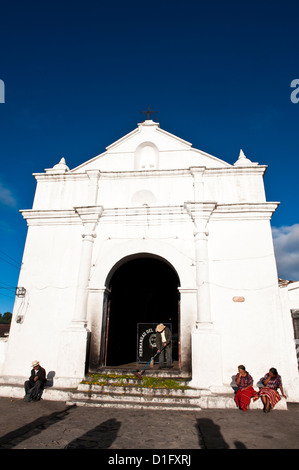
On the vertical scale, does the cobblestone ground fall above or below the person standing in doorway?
below

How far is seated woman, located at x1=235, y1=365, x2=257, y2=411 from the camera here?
6031mm

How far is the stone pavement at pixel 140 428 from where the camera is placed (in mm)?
4020

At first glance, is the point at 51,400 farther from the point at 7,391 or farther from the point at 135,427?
the point at 135,427

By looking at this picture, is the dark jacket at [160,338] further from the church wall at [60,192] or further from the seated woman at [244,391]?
the church wall at [60,192]

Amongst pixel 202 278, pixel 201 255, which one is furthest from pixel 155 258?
pixel 202 278

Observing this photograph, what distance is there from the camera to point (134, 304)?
39.7 ft

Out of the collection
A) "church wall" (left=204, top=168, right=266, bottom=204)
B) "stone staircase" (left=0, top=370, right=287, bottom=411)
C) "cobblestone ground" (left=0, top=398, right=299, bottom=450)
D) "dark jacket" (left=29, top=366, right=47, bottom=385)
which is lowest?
"cobblestone ground" (left=0, top=398, right=299, bottom=450)

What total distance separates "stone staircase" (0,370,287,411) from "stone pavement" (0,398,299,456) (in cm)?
25

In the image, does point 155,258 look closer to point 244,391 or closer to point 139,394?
A: point 139,394

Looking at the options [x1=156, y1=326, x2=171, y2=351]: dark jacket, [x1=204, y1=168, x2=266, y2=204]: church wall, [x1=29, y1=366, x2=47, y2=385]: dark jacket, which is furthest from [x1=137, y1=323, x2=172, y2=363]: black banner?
[x1=204, y1=168, x2=266, y2=204]: church wall

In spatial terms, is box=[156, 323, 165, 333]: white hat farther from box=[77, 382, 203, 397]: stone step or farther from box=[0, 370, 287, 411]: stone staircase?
box=[77, 382, 203, 397]: stone step

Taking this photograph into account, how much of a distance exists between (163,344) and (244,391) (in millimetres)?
2501

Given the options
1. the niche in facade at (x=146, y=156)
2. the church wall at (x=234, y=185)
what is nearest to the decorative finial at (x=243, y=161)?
the church wall at (x=234, y=185)
